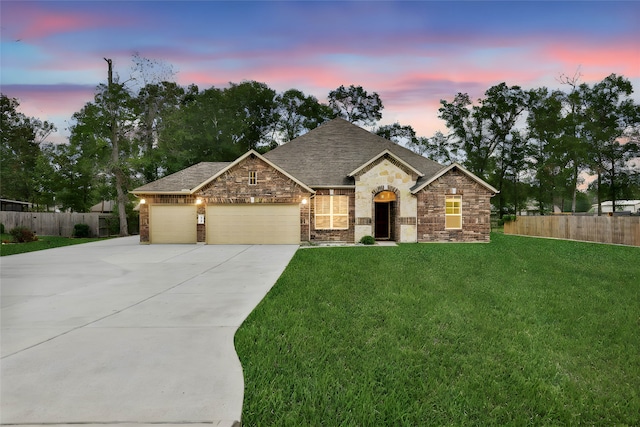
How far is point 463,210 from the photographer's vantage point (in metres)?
18.8

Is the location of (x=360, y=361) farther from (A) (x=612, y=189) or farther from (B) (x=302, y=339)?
(A) (x=612, y=189)

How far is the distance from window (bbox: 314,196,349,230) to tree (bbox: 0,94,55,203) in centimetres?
3929

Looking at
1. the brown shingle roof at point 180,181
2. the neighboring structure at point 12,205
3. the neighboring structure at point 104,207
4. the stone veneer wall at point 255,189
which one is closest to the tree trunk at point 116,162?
the brown shingle roof at point 180,181

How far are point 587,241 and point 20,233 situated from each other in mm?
32578

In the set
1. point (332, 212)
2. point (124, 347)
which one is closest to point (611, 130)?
point (332, 212)

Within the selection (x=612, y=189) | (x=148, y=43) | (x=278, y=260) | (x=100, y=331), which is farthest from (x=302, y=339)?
(x=612, y=189)

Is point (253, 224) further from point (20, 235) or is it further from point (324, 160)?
point (20, 235)

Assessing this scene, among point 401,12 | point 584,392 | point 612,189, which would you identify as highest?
point 401,12

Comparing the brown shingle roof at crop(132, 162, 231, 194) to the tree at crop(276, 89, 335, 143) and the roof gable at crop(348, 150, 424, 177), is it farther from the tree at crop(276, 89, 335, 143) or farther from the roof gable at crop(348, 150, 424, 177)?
the tree at crop(276, 89, 335, 143)

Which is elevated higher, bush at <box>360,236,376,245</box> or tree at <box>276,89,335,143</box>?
tree at <box>276,89,335,143</box>

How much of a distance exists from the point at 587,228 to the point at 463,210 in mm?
7686

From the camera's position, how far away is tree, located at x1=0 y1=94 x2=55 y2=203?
40.5 meters

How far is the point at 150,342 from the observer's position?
4371 mm

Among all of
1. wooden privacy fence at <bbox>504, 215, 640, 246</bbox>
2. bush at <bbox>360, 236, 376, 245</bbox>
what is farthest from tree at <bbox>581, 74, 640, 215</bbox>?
bush at <bbox>360, 236, 376, 245</bbox>
